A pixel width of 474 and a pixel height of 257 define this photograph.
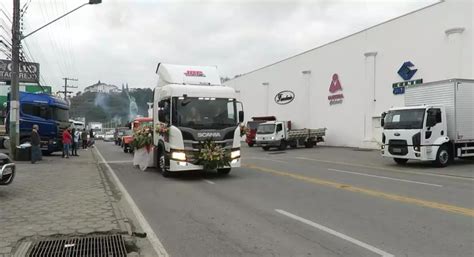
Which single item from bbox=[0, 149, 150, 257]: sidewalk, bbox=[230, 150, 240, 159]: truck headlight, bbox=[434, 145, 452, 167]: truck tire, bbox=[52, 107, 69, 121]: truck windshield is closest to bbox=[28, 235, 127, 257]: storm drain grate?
bbox=[0, 149, 150, 257]: sidewalk

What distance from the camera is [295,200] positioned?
34.1ft

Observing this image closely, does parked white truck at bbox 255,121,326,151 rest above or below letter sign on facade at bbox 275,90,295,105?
below

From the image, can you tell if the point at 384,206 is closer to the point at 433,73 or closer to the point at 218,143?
the point at 218,143

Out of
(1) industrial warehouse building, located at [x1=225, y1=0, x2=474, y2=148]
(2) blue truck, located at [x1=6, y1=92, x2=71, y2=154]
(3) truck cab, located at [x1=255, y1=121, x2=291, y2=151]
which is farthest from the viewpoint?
(3) truck cab, located at [x1=255, y1=121, x2=291, y2=151]

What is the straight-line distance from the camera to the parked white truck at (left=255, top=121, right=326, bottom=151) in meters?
34.5

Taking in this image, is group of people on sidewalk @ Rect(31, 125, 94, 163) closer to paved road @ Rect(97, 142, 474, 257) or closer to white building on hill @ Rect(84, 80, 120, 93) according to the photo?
paved road @ Rect(97, 142, 474, 257)

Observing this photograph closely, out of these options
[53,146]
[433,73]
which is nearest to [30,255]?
[53,146]

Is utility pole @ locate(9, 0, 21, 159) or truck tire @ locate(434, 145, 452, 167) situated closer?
truck tire @ locate(434, 145, 452, 167)

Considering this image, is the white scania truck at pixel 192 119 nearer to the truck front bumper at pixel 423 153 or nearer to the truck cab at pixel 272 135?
the truck front bumper at pixel 423 153

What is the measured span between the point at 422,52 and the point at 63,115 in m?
23.0

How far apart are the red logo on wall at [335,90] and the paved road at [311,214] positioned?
23.3 metres

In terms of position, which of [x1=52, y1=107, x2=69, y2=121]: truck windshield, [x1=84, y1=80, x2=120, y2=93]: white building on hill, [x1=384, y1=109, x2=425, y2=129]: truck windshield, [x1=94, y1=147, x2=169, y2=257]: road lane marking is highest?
[x1=84, y1=80, x2=120, y2=93]: white building on hill

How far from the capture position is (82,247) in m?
6.39

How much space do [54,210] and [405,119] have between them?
15.2m
